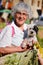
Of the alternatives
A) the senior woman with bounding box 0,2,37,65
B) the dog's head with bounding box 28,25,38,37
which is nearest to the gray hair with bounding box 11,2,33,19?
the senior woman with bounding box 0,2,37,65

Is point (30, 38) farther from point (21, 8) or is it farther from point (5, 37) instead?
point (21, 8)

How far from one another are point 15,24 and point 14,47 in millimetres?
444

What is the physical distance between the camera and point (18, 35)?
3067 cm

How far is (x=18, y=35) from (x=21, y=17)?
0.36 metres

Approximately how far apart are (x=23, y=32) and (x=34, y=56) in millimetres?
510

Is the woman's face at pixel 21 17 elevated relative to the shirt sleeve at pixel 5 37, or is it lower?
elevated

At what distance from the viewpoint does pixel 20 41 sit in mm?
30672

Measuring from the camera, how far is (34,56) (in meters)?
30.7

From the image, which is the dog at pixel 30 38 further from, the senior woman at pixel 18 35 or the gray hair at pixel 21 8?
the gray hair at pixel 21 8

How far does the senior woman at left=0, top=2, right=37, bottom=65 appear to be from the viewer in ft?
100

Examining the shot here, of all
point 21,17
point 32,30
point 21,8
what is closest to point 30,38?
point 32,30

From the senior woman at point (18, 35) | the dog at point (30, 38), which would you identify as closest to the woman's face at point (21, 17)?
the senior woman at point (18, 35)

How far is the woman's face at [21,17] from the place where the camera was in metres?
30.6

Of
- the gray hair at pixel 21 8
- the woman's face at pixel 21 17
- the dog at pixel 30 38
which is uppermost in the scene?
the gray hair at pixel 21 8
